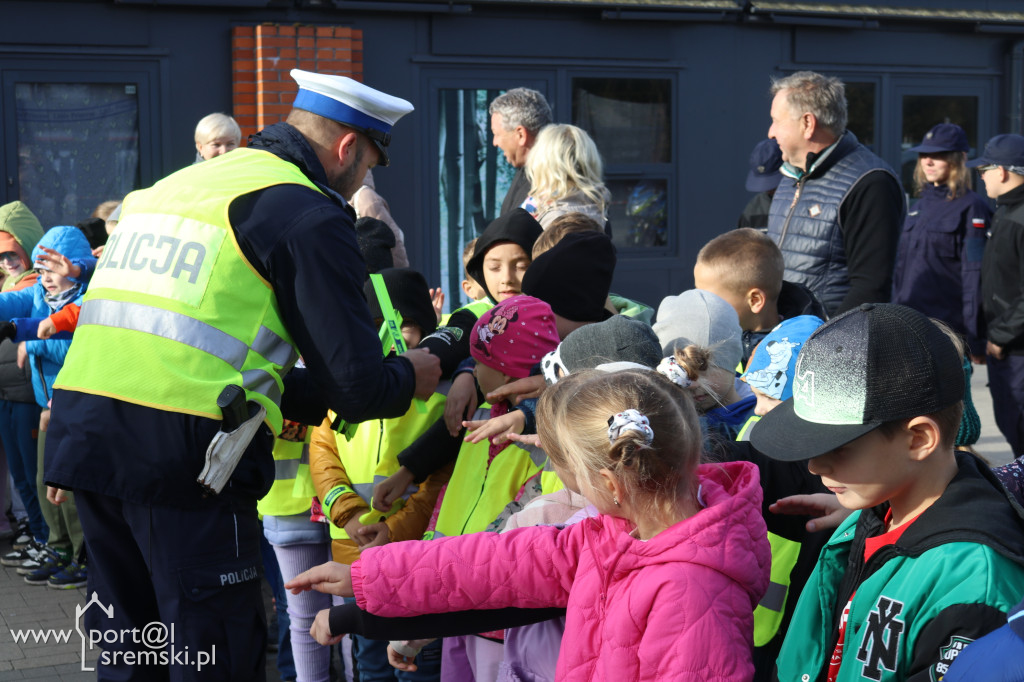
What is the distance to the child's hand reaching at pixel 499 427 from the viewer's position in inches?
112

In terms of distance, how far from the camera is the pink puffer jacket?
6.32 feet

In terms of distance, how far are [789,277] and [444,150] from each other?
4.99m

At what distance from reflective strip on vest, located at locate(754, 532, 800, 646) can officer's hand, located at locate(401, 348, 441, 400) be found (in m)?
1.04

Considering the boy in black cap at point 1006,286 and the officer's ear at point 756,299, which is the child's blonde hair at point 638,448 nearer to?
the officer's ear at point 756,299

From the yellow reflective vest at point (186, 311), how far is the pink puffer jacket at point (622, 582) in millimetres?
649

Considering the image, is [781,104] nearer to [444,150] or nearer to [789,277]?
[789,277]

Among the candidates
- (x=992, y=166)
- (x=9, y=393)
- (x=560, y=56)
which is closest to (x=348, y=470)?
(x=9, y=393)

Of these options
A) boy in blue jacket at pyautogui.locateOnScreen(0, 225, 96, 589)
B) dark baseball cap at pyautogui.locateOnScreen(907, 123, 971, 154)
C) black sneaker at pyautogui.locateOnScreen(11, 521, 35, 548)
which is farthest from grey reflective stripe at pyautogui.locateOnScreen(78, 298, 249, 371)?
dark baseball cap at pyautogui.locateOnScreen(907, 123, 971, 154)

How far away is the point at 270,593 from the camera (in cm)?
546

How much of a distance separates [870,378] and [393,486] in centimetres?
189

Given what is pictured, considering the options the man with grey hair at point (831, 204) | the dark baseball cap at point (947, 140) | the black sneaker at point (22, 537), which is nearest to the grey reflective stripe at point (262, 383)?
the man with grey hair at point (831, 204)

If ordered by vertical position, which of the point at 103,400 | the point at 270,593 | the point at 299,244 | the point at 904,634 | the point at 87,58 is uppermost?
the point at 87,58

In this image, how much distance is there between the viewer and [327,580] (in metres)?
2.29

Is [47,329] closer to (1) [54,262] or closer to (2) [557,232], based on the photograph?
(1) [54,262]
